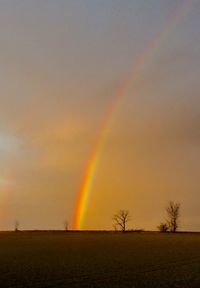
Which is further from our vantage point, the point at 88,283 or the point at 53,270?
the point at 53,270

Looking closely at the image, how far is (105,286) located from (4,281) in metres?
8.18

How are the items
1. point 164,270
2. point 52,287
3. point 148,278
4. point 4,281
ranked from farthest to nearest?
point 164,270, point 148,278, point 4,281, point 52,287

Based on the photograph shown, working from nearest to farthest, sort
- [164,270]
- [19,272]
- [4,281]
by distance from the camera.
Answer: [4,281] → [19,272] → [164,270]

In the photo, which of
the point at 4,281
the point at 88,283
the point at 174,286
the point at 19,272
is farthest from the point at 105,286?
the point at 19,272

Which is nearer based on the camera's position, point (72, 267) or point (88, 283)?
point (88, 283)

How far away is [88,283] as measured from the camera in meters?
42.5

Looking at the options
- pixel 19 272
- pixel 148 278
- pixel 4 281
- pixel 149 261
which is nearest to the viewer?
pixel 4 281

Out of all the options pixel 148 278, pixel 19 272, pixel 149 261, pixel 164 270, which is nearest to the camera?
pixel 148 278

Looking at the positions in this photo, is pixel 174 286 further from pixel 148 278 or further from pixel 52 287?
pixel 52 287

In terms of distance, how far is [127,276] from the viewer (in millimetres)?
47500

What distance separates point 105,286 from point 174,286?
16.9 feet

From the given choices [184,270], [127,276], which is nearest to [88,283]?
[127,276]

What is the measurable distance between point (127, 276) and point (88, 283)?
6013 mm

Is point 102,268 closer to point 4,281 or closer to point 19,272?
point 19,272
